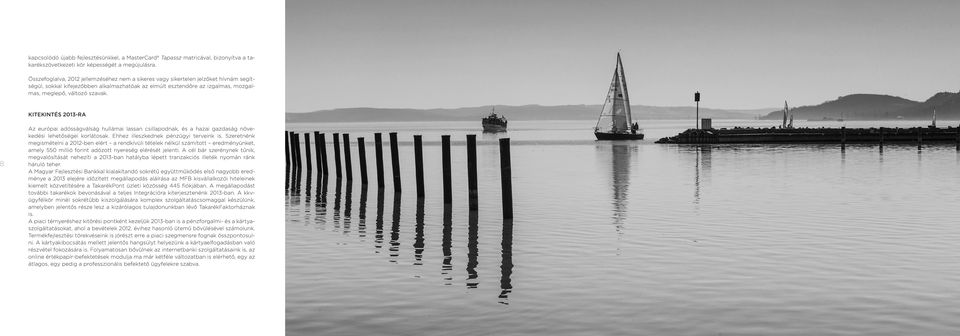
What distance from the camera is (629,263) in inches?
790

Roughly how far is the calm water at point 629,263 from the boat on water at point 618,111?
83.6 metres

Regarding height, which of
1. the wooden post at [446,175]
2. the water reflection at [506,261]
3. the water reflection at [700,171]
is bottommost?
the water reflection at [506,261]

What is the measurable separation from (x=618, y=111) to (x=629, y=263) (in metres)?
107

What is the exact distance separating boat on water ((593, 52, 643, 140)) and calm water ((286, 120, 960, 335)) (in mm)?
83620

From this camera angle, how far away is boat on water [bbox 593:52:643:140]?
125 m

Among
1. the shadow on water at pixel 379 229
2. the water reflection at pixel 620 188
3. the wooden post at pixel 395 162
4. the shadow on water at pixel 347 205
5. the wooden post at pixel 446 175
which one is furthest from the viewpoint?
the wooden post at pixel 395 162

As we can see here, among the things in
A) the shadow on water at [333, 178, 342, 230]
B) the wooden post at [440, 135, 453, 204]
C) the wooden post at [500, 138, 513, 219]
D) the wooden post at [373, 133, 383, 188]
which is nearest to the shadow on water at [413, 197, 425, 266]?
the wooden post at [440, 135, 453, 204]

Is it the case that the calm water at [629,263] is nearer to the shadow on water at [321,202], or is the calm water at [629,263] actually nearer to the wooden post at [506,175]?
the shadow on water at [321,202]

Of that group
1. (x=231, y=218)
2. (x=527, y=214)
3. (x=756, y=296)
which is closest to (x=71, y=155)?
(x=231, y=218)

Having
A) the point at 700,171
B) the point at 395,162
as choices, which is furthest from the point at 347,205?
the point at 700,171

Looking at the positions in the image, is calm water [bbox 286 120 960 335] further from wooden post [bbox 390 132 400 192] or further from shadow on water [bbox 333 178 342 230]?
wooden post [bbox 390 132 400 192]

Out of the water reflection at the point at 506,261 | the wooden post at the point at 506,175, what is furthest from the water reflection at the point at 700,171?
the water reflection at the point at 506,261

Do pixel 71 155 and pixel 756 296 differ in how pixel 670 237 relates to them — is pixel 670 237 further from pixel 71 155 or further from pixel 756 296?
pixel 71 155

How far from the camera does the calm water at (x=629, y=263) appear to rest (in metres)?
14.4
